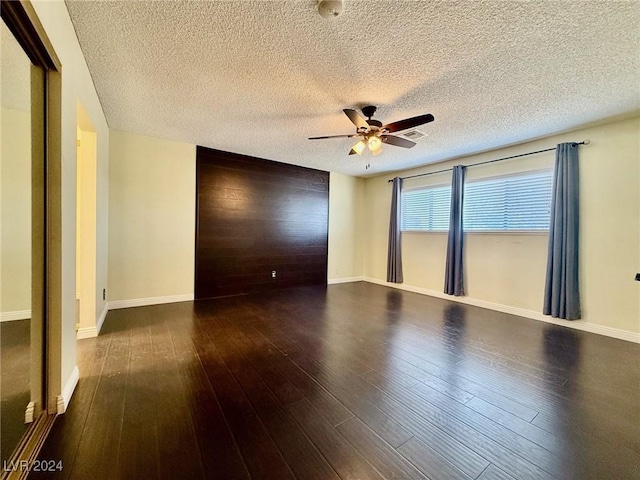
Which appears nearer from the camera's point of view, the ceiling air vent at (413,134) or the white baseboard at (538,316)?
the white baseboard at (538,316)

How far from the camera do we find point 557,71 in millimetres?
2051

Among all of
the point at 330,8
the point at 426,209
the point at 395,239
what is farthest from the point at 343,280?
the point at 330,8

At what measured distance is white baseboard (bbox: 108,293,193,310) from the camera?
358 centimetres

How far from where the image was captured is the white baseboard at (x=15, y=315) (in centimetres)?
127

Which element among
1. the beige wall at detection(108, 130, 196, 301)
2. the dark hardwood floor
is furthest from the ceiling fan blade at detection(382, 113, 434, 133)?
the beige wall at detection(108, 130, 196, 301)

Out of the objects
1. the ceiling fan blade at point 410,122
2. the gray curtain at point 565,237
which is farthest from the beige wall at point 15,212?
the gray curtain at point 565,237

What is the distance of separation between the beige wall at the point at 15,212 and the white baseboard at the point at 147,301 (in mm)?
2538

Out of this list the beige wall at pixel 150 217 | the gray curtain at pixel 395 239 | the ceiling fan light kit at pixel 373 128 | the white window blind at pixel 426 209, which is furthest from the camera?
the gray curtain at pixel 395 239

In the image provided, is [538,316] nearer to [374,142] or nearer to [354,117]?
[374,142]

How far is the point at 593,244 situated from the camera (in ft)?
10.3

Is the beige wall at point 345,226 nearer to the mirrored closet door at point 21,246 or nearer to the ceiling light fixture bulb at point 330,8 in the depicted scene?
the ceiling light fixture bulb at point 330,8

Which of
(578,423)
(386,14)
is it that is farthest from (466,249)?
(386,14)

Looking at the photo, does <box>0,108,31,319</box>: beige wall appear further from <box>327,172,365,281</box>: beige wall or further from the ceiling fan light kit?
<box>327,172,365,281</box>: beige wall

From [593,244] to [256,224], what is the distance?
4819mm
